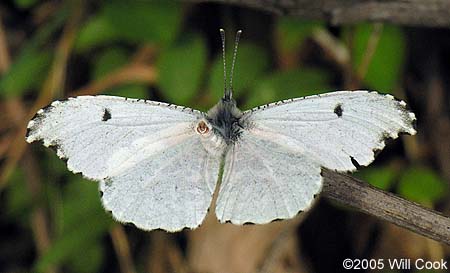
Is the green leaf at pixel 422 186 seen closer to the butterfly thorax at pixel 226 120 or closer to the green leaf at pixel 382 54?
the green leaf at pixel 382 54

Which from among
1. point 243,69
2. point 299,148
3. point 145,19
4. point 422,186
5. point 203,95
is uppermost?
point 145,19

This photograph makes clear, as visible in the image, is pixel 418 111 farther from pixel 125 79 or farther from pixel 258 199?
pixel 258 199

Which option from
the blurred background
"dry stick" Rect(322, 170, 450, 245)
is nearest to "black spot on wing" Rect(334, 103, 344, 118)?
"dry stick" Rect(322, 170, 450, 245)

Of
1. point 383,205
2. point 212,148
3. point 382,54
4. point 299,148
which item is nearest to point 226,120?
point 212,148

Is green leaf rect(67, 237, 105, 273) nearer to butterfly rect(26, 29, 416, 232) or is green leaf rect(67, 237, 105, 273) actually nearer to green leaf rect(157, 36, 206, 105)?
green leaf rect(157, 36, 206, 105)

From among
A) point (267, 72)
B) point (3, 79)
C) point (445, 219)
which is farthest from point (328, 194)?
point (3, 79)

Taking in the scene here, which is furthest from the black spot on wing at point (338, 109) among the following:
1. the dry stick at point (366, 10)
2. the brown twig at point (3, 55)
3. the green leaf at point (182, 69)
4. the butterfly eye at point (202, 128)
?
the brown twig at point (3, 55)

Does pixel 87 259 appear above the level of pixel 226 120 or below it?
below

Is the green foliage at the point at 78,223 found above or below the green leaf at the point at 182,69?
below

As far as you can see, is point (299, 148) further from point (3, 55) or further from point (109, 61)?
point (3, 55)
